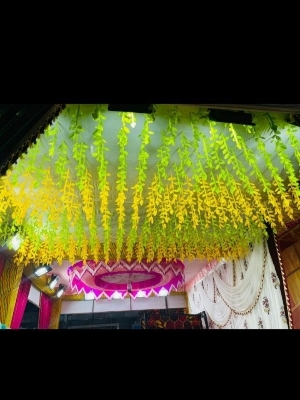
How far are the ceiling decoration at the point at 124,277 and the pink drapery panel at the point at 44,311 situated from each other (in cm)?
311

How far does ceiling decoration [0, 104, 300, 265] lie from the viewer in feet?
9.07

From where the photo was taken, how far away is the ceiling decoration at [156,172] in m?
2.76

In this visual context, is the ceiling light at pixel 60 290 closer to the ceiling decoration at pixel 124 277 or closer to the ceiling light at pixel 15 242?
the ceiling decoration at pixel 124 277

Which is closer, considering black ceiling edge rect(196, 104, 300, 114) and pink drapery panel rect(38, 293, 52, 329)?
black ceiling edge rect(196, 104, 300, 114)

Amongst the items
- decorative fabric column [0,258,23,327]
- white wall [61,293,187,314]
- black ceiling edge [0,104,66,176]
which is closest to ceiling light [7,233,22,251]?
decorative fabric column [0,258,23,327]

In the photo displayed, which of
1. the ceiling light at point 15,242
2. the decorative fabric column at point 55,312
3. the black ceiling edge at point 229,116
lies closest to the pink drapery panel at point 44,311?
the decorative fabric column at point 55,312

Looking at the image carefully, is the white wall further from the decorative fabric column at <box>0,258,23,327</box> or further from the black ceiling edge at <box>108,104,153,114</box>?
the black ceiling edge at <box>108,104,153,114</box>

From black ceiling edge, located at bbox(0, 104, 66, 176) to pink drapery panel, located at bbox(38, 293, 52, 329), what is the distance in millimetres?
8256

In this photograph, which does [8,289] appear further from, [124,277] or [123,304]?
[123,304]
